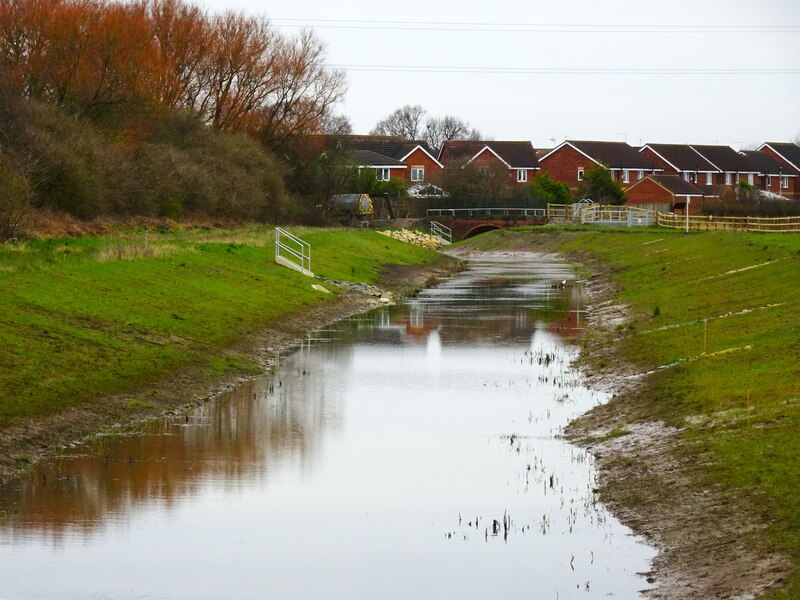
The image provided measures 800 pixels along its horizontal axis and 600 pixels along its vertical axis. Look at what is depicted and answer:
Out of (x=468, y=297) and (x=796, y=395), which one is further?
(x=468, y=297)

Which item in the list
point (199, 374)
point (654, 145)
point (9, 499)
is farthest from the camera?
point (654, 145)

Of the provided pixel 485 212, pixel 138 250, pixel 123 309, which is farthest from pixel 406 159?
pixel 123 309

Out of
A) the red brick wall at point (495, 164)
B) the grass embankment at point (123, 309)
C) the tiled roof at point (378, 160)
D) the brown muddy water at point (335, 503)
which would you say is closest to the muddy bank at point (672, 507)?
the brown muddy water at point (335, 503)

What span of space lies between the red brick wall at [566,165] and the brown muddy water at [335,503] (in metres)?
117

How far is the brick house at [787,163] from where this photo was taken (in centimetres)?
16688

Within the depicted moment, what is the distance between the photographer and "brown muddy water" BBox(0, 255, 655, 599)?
13.5m

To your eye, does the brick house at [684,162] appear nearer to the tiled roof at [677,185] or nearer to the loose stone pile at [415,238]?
the tiled roof at [677,185]

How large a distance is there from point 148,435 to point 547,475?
6.58 m

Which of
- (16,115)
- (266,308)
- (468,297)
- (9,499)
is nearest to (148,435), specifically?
(9,499)

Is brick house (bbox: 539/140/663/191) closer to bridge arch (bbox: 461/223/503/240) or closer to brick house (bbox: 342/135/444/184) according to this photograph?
brick house (bbox: 342/135/444/184)

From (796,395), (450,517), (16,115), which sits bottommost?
(450,517)

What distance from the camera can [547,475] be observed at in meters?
18.4

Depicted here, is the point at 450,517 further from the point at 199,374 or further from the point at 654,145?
the point at 654,145

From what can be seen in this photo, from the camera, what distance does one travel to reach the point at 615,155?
148 metres
